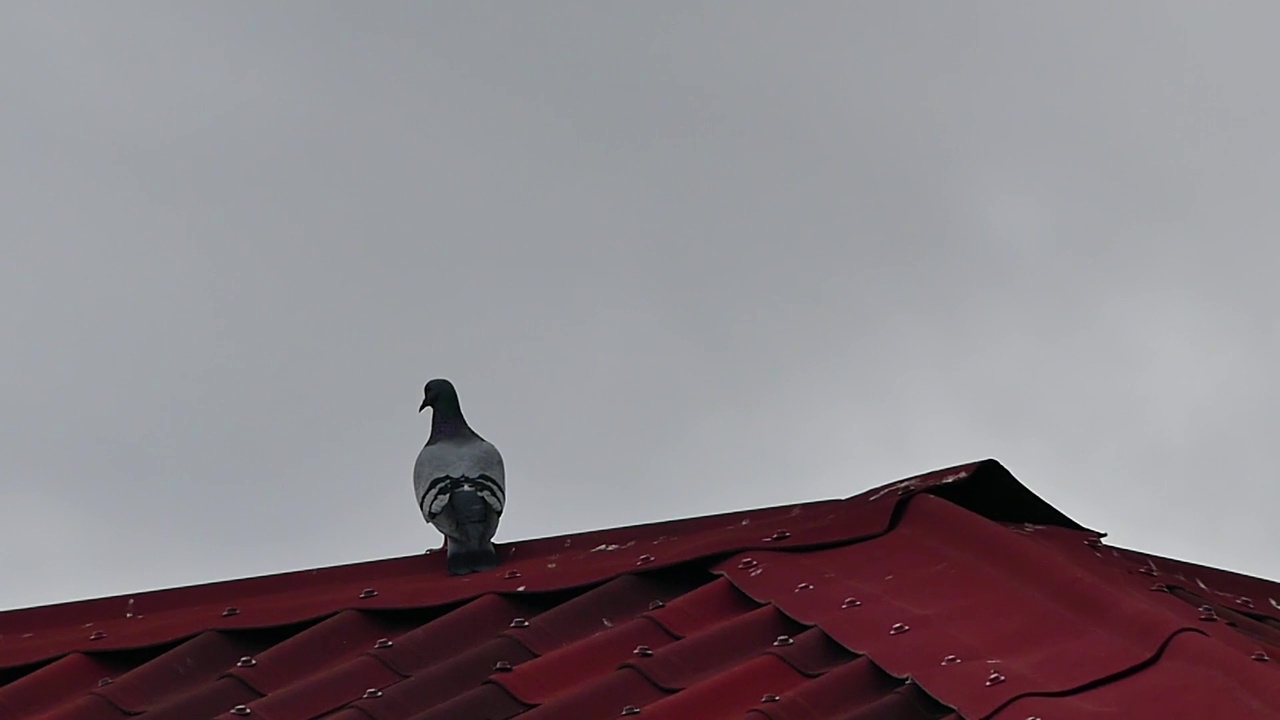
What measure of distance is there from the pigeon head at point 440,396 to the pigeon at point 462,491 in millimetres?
197

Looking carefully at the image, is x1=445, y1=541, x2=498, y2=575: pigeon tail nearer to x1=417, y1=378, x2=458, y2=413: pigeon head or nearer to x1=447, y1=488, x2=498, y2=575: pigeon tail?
x1=447, y1=488, x2=498, y2=575: pigeon tail

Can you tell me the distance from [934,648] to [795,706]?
0.99ft

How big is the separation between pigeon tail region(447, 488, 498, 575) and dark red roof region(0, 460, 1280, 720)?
6 centimetres

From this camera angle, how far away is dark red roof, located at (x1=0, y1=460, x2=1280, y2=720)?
10.2 ft

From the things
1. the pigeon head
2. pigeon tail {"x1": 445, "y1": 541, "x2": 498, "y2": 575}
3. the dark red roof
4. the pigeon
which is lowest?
the dark red roof

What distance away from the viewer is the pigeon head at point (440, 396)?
586 centimetres

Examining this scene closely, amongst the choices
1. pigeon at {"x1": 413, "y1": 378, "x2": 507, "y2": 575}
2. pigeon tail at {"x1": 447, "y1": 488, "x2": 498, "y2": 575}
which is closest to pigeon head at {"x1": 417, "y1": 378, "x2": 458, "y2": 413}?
pigeon at {"x1": 413, "y1": 378, "x2": 507, "y2": 575}

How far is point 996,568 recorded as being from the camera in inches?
142

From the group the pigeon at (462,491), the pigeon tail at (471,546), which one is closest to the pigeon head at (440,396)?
the pigeon at (462,491)

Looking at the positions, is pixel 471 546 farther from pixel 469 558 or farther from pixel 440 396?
pixel 440 396

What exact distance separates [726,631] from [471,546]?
39.2 inches

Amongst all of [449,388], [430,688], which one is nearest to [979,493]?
[430,688]

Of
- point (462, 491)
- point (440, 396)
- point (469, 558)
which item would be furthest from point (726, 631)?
point (440, 396)

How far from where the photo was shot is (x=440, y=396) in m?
5.89
